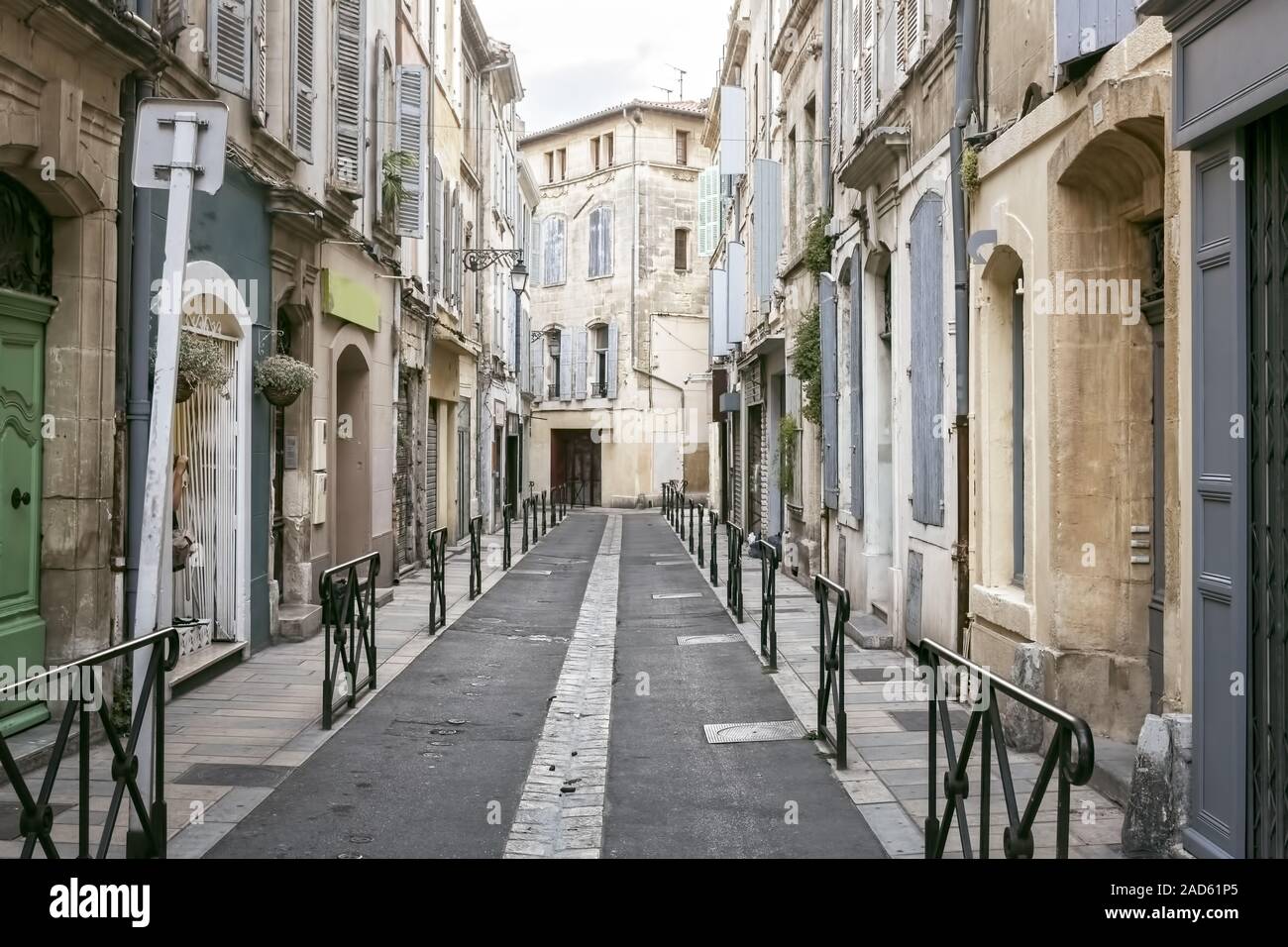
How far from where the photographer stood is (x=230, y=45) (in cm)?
908

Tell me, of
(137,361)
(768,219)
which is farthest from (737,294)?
(137,361)

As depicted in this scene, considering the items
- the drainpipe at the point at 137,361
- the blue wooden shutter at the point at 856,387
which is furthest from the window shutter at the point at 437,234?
the drainpipe at the point at 137,361

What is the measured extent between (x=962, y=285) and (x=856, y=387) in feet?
12.3

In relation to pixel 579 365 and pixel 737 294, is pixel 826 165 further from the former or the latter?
pixel 579 365

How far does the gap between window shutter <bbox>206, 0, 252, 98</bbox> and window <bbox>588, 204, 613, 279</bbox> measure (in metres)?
29.9

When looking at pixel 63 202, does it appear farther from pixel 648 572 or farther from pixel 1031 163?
pixel 648 572

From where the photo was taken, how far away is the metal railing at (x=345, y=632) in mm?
7387

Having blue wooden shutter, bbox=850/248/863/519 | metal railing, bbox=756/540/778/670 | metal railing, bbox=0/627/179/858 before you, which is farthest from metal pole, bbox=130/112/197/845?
blue wooden shutter, bbox=850/248/863/519

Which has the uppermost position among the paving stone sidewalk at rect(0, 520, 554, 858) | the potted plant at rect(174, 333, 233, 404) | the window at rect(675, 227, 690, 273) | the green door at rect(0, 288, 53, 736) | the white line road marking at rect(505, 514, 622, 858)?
the window at rect(675, 227, 690, 273)

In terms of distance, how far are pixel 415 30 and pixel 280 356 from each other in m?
7.82

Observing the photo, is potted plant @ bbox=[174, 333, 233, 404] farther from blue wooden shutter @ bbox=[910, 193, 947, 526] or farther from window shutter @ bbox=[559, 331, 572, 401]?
window shutter @ bbox=[559, 331, 572, 401]

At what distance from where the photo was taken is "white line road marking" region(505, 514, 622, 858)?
17.1ft

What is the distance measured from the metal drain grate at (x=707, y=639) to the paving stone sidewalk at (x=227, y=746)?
7.32ft
